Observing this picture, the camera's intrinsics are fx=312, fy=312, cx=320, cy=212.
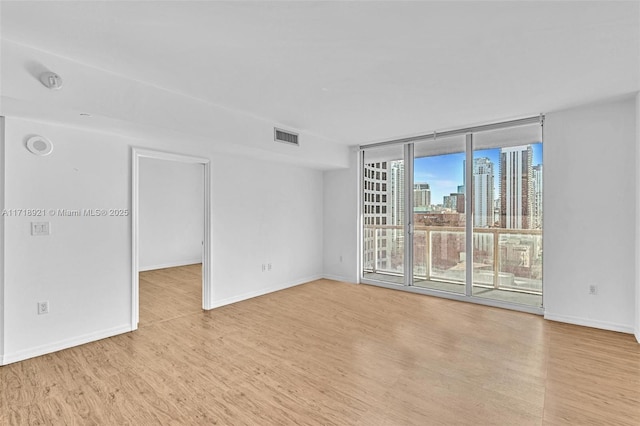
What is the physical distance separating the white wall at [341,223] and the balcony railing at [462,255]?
335 millimetres

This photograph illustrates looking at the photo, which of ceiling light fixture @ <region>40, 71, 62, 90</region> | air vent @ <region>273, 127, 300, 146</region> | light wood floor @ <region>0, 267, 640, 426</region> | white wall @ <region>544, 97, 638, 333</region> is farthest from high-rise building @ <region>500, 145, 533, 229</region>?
ceiling light fixture @ <region>40, 71, 62, 90</region>

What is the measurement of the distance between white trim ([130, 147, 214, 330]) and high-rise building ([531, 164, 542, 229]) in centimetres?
434

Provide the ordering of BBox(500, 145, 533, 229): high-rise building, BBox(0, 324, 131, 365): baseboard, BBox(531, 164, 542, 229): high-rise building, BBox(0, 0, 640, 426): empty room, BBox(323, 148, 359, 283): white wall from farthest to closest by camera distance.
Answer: BBox(323, 148, 359, 283): white wall < BBox(500, 145, 533, 229): high-rise building < BBox(531, 164, 542, 229): high-rise building < BBox(0, 324, 131, 365): baseboard < BBox(0, 0, 640, 426): empty room

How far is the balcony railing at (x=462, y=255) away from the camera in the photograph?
4.23 meters

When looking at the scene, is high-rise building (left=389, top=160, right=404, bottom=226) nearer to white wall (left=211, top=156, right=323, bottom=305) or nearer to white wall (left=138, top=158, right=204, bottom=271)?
white wall (left=211, top=156, right=323, bottom=305)

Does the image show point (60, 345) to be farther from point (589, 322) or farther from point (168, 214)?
point (589, 322)

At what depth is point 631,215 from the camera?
3350 mm

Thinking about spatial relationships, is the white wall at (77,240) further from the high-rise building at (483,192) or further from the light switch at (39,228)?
the high-rise building at (483,192)

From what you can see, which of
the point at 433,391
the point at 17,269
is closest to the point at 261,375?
the point at 433,391

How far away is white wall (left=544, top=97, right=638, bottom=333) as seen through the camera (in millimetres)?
3375

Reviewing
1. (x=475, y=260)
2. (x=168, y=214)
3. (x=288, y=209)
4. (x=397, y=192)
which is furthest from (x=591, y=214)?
(x=168, y=214)

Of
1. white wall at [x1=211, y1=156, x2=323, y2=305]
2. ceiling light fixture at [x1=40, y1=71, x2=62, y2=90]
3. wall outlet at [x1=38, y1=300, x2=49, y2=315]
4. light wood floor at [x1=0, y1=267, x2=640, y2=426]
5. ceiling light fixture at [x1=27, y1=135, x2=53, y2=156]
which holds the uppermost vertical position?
ceiling light fixture at [x1=40, y1=71, x2=62, y2=90]

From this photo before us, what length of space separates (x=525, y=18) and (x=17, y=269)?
4.41 m

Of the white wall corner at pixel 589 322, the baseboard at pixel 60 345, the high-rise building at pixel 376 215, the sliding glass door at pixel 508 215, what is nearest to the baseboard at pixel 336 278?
the high-rise building at pixel 376 215
